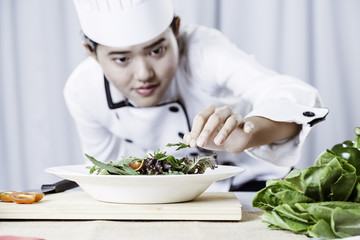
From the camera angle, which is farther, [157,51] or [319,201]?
[157,51]

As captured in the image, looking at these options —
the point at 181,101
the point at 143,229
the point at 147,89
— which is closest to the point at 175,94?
the point at 181,101

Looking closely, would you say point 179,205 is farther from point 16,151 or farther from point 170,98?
point 16,151

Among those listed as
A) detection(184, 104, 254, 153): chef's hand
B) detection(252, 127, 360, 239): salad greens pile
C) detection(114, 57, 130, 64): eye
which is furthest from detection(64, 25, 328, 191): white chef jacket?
detection(252, 127, 360, 239): salad greens pile

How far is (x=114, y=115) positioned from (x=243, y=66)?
1.69ft

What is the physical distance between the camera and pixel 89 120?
173 cm

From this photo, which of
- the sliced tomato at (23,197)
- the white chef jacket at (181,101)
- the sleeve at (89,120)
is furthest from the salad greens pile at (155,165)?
the sleeve at (89,120)

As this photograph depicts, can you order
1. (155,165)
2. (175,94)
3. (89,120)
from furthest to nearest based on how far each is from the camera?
(89,120) < (175,94) < (155,165)

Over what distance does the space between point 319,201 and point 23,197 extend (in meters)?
0.44

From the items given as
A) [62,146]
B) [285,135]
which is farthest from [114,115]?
[62,146]

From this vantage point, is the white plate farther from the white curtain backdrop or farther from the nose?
the white curtain backdrop

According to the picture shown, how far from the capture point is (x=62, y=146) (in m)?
2.43

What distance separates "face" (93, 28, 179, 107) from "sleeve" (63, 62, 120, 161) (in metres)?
0.25

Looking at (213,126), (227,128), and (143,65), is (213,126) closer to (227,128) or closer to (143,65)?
(227,128)

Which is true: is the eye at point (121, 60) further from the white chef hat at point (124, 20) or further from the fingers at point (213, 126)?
the fingers at point (213, 126)
